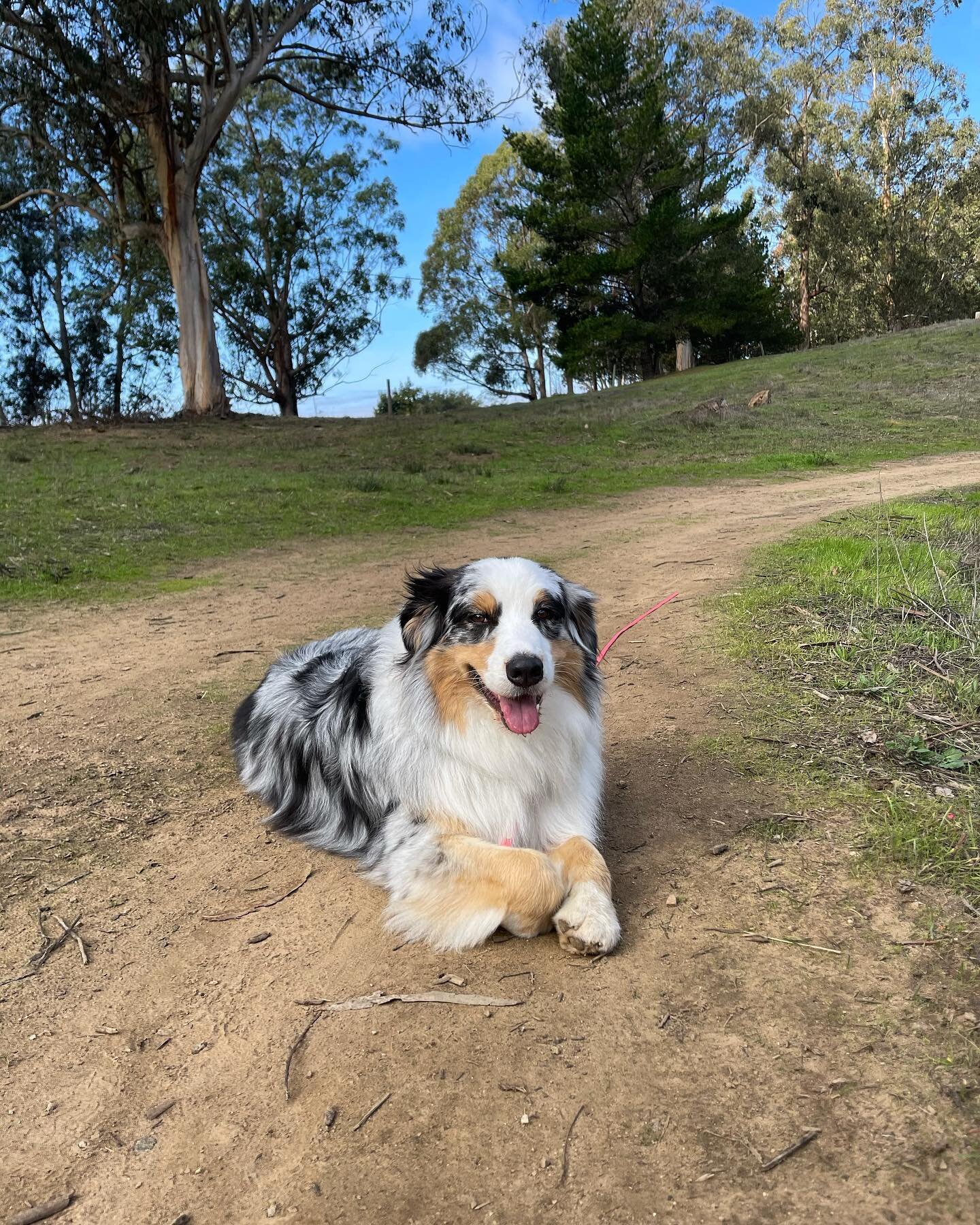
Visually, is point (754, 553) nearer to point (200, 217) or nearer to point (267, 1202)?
point (267, 1202)

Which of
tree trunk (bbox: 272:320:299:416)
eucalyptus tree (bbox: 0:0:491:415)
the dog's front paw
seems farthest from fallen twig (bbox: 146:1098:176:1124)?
tree trunk (bbox: 272:320:299:416)

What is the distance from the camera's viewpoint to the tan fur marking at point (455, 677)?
3.31 meters

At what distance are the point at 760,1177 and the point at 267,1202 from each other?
1192mm

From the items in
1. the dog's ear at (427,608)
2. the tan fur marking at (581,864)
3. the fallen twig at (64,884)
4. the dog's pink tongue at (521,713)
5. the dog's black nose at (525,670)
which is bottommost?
the fallen twig at (64,884)

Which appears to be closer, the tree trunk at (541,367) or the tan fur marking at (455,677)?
the tan fur marking at (455,677)

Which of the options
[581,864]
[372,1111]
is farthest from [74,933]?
[581,864]

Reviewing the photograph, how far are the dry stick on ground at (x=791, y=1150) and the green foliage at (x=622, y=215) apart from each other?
3525cm

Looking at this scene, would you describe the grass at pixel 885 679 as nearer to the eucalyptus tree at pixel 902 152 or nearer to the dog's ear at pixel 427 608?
the dog's ear at pixel 427 608

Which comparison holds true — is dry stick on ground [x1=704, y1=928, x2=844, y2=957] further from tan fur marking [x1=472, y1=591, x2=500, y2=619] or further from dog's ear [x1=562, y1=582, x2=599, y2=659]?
tan fur marking [x1=472, y1=591, x2=500, y2=619]

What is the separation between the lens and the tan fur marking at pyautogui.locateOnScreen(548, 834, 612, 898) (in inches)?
123

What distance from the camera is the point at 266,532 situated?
11.5 metres

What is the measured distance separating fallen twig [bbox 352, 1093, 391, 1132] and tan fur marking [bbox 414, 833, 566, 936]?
0.75 meters

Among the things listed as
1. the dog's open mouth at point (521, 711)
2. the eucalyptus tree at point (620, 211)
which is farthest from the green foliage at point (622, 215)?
the dog's open mouth at point (521, 711)

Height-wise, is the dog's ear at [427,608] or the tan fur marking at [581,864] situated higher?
the dog's ear at [427,608]
